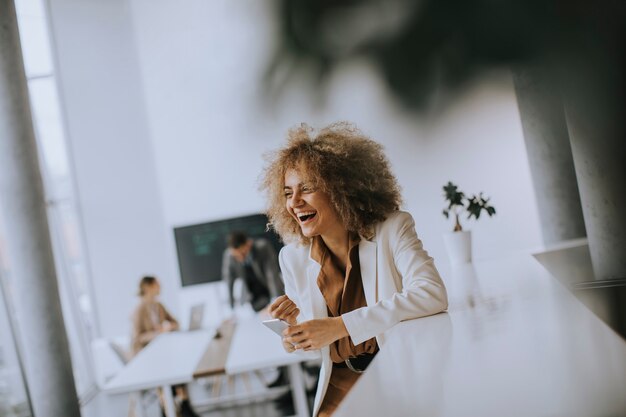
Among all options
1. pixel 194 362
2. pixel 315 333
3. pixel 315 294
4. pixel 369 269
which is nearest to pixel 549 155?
pixel 369 269

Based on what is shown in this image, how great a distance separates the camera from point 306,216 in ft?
7.02

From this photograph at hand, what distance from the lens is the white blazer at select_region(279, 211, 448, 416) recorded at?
1.92 metres

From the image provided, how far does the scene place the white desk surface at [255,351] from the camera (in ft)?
10.7

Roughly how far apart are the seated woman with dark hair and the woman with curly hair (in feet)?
9.59

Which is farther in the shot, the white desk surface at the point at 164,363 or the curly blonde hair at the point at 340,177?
the white desk surface at the point at 164,363

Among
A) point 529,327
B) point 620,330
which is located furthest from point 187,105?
point 620,330

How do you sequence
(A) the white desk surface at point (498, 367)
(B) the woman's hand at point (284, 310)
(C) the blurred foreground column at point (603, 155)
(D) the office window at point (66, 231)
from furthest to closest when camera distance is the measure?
(D) the office window at point (66, 231)
(C) the blurred foreground column at point (603, 155)
(B) the woman's hand at point (284, 310)
(A) the white desk surface at point (498, 367)

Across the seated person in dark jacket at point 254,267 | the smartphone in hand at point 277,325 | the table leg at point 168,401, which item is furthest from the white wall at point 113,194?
the smartphone in hand at point 277,325

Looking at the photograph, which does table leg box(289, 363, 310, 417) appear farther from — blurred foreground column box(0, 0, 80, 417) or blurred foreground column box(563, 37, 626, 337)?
blurred foreground column box(563, 37, 626, 337)

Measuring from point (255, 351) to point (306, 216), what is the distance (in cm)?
165

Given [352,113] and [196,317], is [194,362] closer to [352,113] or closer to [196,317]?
[196,317]

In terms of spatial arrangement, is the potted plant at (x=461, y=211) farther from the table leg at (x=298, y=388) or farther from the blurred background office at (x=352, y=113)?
the table leg at (x=298, y=388)

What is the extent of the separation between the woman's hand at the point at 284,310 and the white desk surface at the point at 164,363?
1.46 meters

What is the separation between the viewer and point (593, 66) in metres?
2.42
